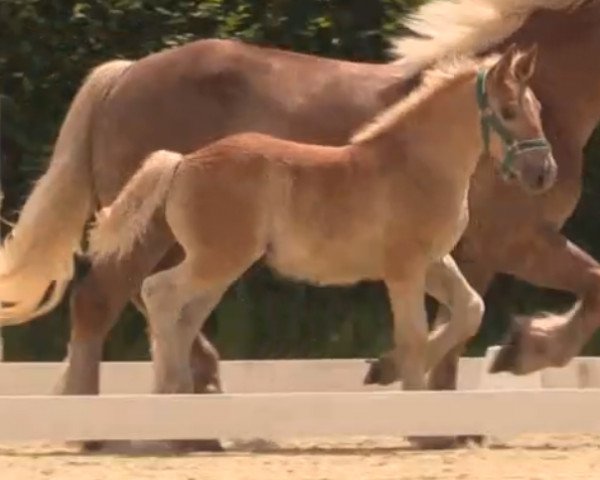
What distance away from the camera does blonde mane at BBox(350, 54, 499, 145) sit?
659cm

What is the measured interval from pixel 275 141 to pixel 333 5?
11.0 feet

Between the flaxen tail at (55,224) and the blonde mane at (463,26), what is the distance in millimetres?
1269

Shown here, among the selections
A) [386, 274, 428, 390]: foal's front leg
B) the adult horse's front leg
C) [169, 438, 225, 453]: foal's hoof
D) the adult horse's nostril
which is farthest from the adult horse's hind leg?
the adult horse's nostril

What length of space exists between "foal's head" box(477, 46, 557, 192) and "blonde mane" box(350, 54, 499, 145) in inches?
6.4

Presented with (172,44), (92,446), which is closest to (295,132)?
(92,446)

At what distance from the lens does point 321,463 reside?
6.19 meters

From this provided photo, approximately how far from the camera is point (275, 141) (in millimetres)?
6672

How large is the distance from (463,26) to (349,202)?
1.50 meters

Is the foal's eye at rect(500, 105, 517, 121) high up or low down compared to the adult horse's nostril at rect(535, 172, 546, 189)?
up

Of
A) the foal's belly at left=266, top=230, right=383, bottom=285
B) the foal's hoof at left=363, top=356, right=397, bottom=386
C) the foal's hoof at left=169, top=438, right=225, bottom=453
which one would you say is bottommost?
the foal's hoof at left=169, top=438, right=225, bottom=453

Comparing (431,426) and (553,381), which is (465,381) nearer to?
(553,381)

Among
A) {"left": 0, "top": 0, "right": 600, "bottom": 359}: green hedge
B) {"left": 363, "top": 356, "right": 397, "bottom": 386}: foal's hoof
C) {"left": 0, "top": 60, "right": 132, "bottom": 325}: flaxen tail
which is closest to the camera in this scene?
{"left": 363, "top": 356, "right": 397, "bottom": 386}: foal's hoof

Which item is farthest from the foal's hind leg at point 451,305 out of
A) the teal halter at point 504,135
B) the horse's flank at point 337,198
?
the teal halter at point 504,135

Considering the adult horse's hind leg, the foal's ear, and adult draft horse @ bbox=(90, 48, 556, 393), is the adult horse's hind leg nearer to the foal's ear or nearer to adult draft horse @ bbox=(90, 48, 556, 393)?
adult draft horse @ bbox=(90, 48, 556, 393)
